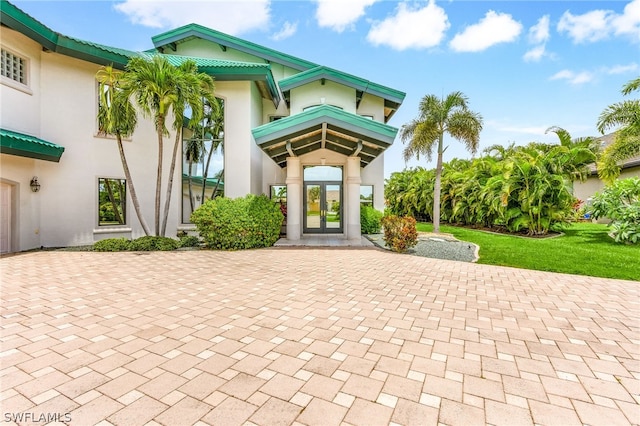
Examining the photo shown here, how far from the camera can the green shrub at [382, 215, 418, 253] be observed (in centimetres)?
1063

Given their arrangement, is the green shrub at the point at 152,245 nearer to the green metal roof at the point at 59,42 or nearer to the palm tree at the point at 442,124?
the green metal roof at the point at 59,42

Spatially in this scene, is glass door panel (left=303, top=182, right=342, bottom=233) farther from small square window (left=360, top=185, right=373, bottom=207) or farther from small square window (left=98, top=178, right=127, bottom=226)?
small square window (left=98, top=178, right=127, bottom=226)

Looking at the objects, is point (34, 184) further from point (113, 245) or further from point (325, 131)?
point (325, 131)

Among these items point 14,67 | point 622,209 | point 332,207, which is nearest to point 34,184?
point 14,67

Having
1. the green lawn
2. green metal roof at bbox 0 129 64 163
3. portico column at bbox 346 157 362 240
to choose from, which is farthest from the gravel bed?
green metal roof at bbox 0 129 64 163

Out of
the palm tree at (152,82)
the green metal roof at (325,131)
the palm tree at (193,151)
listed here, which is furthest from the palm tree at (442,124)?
the palm tree at (152,82)

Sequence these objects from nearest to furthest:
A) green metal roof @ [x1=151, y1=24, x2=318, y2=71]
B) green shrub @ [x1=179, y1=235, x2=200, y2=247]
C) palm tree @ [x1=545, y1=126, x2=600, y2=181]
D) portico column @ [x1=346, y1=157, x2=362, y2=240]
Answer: green shrub @ [x1=179, y1=235, x2=200, y2=247], portico column @ [x1=346, y1=157, x2=362, y2=240], palm tree @ [x1=545, y1=126, x2=600, y2=181], green metal roof @ [x1=151, y1=24, x2=318, y2=71]

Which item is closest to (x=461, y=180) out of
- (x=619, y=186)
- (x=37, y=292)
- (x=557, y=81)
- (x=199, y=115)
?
(x=557, y=81)

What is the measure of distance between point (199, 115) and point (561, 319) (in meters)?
11.8

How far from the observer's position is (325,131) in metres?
11.2

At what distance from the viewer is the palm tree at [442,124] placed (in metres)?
16.4

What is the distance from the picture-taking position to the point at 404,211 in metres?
29.6

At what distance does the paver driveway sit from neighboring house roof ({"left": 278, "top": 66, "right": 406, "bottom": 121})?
453 inches

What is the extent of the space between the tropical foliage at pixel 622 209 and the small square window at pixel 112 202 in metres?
19.7
